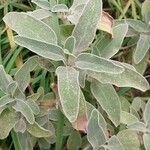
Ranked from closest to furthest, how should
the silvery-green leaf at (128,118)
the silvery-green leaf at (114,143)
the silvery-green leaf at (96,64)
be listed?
the silvery-green leaf at (96,64), the silvery-green leaf at (114,143), the silvery-green leaf at (128,118)

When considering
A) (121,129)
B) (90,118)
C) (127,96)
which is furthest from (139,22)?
(90,118)

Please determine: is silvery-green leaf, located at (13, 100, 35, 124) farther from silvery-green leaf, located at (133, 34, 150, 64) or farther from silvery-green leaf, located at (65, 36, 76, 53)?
silvery-green leaf, located at (133, 34, 150, 64)

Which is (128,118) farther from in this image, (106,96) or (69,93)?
(69,93)

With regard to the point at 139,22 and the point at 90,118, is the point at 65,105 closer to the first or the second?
the point at 90,118

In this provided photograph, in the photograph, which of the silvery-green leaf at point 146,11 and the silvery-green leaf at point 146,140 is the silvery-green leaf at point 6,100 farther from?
the silvery-green leaf at point 146,11

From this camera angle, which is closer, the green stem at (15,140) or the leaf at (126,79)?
the leaf at (126,79)

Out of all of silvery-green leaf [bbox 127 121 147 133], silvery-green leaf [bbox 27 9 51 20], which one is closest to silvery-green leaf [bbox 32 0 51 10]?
silvery-green leaf [bbox 27 9 51 20]

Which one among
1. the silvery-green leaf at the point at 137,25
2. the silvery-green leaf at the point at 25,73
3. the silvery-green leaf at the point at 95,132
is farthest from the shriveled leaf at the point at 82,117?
the silvery-green leaf at the point at 137,25

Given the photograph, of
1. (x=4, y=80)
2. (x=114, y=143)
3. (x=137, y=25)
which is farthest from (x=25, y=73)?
(x=137, y=25)
